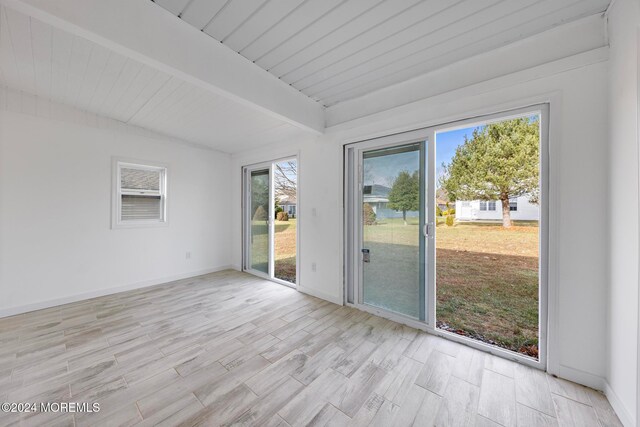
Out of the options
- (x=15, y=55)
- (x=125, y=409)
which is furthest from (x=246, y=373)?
(x=15, y=55)

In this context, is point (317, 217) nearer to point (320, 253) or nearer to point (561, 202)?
point (320, 253)

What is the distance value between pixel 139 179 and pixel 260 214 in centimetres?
194

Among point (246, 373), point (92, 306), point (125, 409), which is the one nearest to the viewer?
point (125, 409)

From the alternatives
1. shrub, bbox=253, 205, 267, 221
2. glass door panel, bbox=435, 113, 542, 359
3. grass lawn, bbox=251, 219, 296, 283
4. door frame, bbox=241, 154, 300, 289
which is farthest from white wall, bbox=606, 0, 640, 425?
shrub, bbox=253, 205, 267, 221

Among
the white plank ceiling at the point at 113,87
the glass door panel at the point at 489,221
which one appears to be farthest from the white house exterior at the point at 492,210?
the white plank ceiling at the point at 113,87

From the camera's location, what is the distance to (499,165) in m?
4.56

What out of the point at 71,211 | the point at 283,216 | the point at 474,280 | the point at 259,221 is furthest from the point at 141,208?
the point at 474,280

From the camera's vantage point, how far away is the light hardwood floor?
54.3 inches

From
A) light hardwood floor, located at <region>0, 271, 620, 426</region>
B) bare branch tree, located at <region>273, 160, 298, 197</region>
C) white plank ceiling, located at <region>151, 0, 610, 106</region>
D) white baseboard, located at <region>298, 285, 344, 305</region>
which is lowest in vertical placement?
light hardwood floor, located at <region>0, 271, 620, 426</region>

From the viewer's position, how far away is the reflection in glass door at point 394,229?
2.40 meters

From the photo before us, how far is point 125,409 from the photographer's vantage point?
1413 mm

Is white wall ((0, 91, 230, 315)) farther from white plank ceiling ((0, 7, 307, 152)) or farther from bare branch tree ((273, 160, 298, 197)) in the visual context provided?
bare branch tree ((273, 160, 298, 197))

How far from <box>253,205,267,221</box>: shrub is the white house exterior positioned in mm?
4359

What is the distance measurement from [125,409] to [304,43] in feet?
9.03
